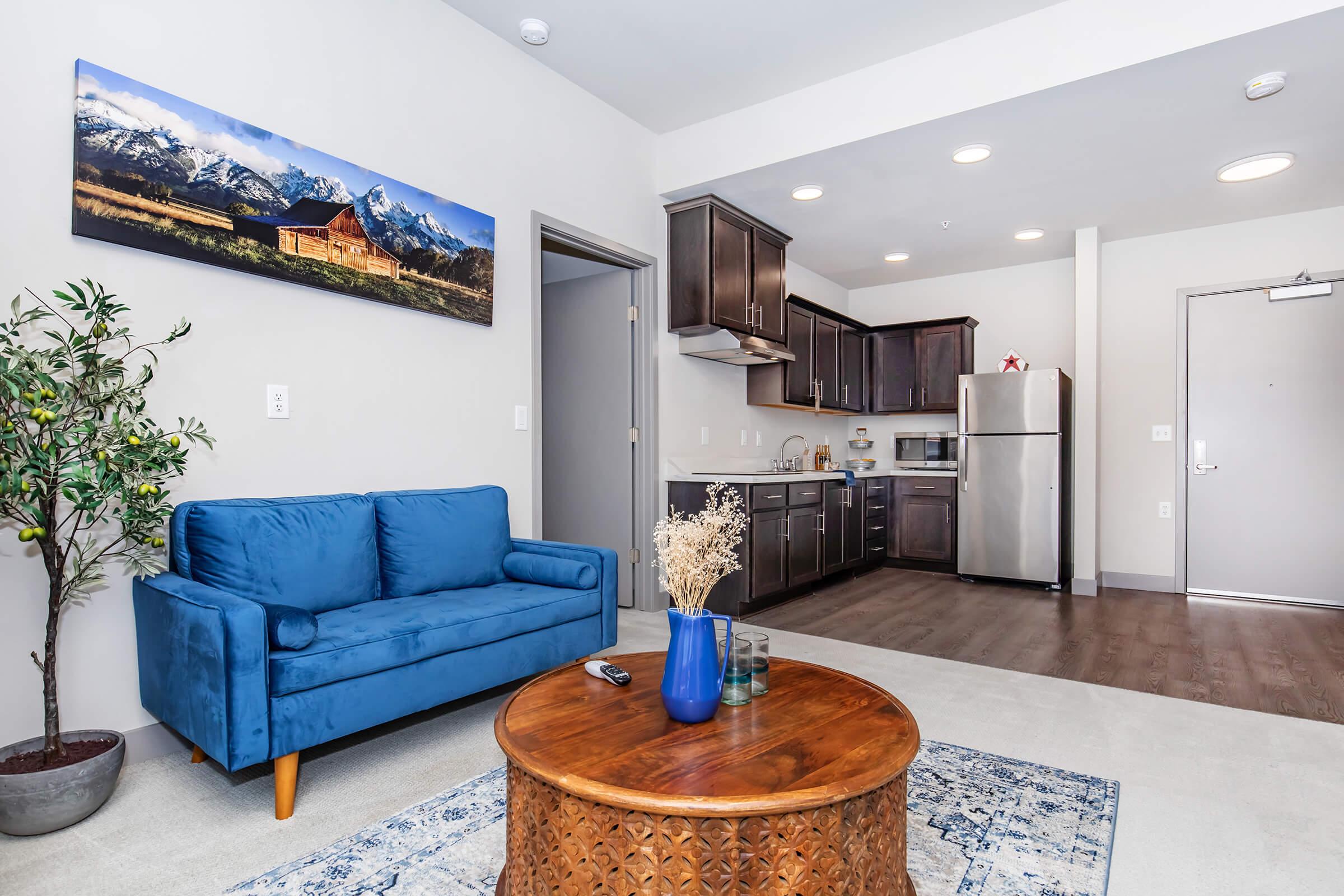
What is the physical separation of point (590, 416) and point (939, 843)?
128 inches

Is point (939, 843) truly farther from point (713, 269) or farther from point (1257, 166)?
point (1257, 166)

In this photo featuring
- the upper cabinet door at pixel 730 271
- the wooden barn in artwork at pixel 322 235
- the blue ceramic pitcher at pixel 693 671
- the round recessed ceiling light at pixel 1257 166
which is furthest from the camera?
the upper cabinet door at pixel 730 271

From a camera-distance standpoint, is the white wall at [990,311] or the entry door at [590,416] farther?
the white wall at [990,311]

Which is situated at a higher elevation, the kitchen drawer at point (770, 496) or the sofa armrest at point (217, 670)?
the kitchen drawer at point (770, 496)

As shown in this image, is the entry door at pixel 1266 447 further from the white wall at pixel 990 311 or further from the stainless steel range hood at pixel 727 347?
the stainless steel range hood at pixel 727 347

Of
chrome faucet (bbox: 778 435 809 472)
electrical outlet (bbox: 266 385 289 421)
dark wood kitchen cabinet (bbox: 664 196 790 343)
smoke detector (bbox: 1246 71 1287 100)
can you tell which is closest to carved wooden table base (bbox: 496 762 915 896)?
electrical outlet (bbox: 266 385 289 421)

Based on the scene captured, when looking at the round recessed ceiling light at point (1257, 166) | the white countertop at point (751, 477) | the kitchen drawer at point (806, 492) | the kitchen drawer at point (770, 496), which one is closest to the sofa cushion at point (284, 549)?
the white countertop at point (751, 477)

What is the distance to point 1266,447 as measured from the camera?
4.91 metres

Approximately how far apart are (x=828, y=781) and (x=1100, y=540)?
525cm

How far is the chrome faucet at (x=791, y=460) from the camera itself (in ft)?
18.8

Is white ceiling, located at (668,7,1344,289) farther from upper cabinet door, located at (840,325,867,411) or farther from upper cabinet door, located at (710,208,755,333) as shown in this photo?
upper cabinet door, located at (840,325,867,411)

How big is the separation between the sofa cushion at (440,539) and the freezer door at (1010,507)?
395 cm

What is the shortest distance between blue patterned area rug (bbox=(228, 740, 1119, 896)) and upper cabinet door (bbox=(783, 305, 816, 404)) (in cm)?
350

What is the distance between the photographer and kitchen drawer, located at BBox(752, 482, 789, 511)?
4359 mm
